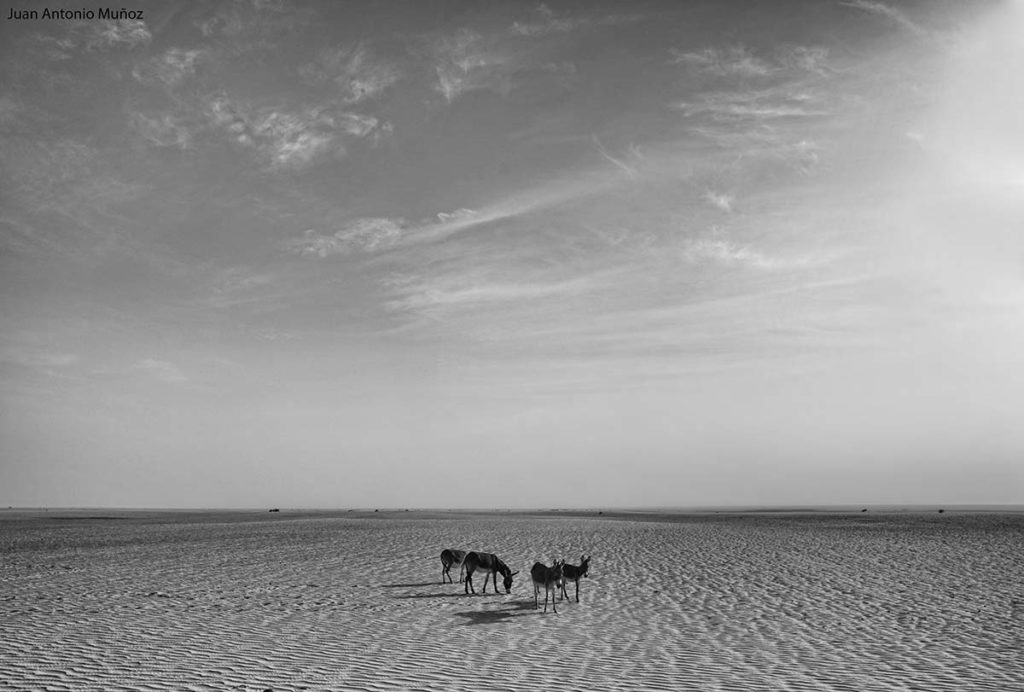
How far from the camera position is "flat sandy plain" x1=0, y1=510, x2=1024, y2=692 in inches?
446

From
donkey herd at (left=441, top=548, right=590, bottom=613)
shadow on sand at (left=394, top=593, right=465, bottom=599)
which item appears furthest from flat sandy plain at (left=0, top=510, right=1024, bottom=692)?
donkey herd at (left=441, top=548, right=590, bottom=613)

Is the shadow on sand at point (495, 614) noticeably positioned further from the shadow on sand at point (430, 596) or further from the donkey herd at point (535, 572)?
the shadow on sand at point (430, 596)

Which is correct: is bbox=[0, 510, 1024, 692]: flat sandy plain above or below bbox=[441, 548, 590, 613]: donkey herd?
below

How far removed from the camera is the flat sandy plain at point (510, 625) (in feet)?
37.2

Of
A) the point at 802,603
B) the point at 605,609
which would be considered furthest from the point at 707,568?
the point at 605,609

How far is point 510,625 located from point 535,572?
1.76 m

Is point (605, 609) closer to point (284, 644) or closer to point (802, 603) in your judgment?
point (802, 603)

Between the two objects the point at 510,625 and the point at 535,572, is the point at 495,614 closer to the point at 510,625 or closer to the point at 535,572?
the point at 535,572

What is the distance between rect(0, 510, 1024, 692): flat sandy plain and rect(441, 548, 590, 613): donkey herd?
46 centimetres

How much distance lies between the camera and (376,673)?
37.8 feet

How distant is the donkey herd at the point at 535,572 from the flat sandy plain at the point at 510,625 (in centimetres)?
46

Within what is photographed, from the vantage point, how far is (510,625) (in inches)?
614

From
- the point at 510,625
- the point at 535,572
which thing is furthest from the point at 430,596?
the point at 510,625

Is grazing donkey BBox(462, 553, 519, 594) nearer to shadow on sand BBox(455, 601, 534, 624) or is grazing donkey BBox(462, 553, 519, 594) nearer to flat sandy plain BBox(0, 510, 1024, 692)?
flat sandy plain BBox(0, 510, 1024, 692)
